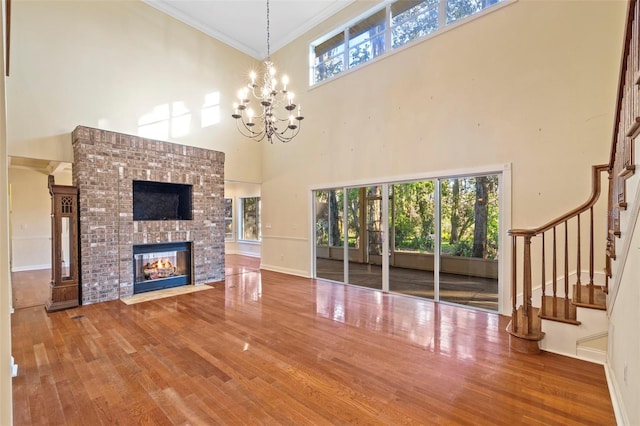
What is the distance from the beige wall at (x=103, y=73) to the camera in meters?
4.82

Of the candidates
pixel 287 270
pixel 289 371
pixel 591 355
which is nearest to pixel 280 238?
pixel 287 270

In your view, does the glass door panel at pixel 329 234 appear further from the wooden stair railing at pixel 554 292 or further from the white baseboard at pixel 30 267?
the white baseboard at pixel 30 267

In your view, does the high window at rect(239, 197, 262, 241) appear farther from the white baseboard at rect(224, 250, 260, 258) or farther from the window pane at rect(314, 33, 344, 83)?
the window pane at rect(314, 33, 344, 83)

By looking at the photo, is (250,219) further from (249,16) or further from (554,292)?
(554,292)

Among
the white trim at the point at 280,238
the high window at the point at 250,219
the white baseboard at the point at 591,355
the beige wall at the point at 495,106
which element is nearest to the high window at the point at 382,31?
the beige wall at the point at 495,106

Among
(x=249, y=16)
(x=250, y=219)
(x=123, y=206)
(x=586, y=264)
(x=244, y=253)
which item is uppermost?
(x=249, y=16)

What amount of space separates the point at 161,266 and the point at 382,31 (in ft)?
21.2

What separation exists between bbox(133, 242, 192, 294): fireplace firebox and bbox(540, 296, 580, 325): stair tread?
239 inches

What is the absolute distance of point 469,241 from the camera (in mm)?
4891

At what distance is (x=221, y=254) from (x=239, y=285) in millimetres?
950

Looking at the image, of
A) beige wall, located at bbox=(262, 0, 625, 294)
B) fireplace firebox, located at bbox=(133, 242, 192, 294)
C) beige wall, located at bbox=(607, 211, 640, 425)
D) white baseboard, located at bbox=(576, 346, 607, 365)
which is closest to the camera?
beige wall, located at bbox=(607, 211, 640, 425)

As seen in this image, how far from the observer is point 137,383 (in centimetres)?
261

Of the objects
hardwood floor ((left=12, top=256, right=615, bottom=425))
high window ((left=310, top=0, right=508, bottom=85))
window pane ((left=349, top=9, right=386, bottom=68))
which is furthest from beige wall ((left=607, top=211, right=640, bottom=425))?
window pane ((left=349, top=9, right=386, bottom=68))

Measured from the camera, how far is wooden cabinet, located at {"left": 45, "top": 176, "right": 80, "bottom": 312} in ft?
15.4
